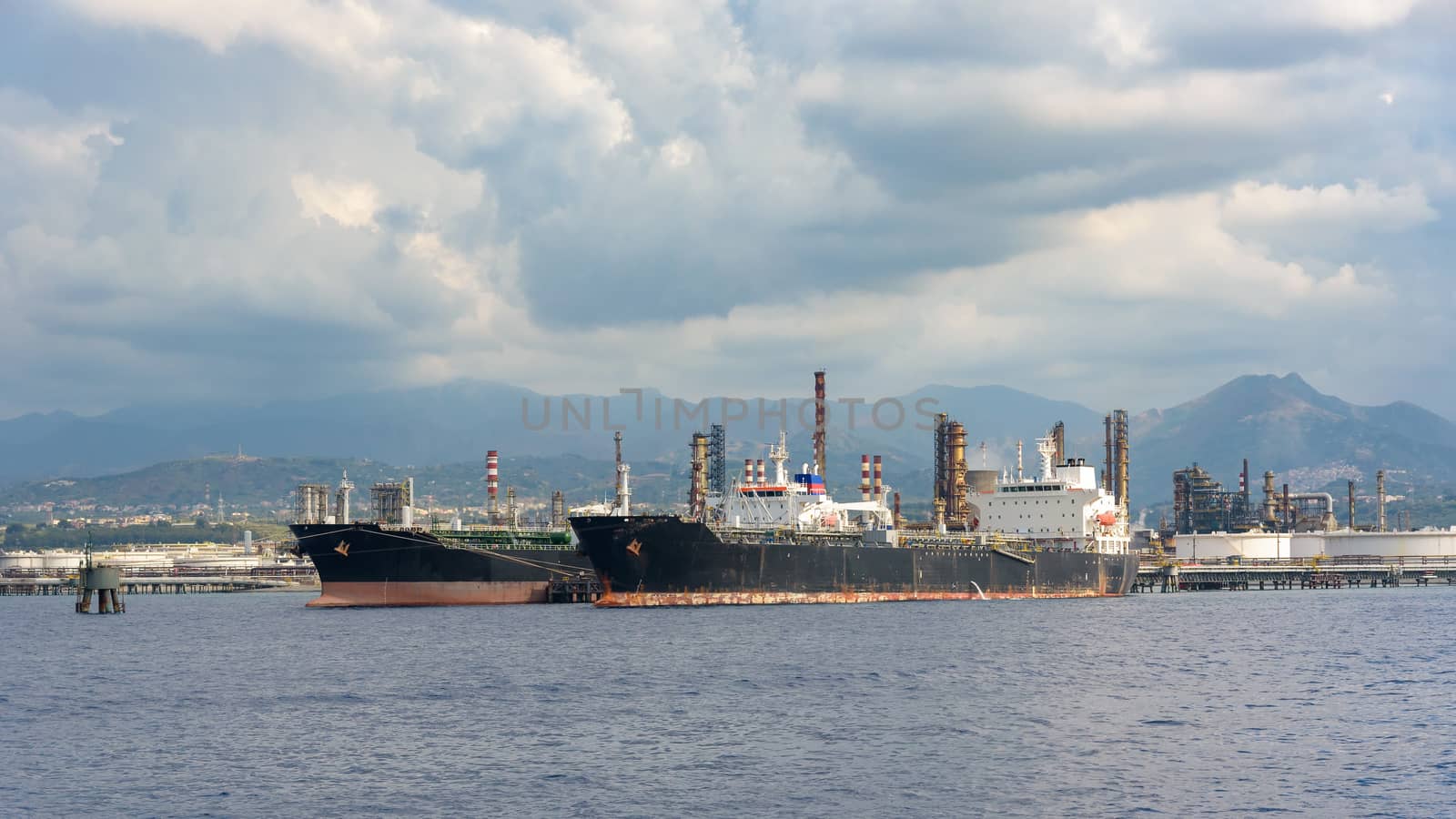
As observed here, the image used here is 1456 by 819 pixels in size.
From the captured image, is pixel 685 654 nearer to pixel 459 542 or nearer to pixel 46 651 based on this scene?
pixel 46 651

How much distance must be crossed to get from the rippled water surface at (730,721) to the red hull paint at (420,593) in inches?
724

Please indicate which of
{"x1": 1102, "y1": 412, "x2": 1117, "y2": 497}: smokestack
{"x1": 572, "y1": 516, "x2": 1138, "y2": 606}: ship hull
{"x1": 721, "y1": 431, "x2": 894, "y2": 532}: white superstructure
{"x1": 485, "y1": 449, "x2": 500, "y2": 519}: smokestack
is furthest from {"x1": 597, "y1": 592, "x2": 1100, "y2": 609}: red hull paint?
{"x1": 1102, "y1": 412, "x2": 1117, "y2": 497}: smokestack

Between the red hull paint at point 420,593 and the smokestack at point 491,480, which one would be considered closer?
the red hull paint at point 420,593

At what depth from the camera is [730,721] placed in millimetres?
42750

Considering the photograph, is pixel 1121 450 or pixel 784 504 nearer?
pixel 784 504

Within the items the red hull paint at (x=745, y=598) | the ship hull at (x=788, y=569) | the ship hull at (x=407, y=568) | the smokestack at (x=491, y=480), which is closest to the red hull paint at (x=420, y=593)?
the ship hull at (x=407, y=568)

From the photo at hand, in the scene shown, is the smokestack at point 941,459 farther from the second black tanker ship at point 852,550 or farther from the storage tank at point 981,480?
the second black tanker ship at point 852,550

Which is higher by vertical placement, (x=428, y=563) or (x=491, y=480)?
(x=491, y=480)

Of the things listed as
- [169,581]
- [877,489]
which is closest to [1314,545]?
[877,489]

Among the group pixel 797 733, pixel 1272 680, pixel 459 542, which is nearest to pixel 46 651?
pixel 459 542

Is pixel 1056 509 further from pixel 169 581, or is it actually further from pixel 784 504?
pixel 169 581

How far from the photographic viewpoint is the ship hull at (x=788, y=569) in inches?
3282

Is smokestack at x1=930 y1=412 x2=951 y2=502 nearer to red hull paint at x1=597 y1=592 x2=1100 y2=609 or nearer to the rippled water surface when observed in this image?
red hull paint at x1=597 y1=592 x2=1100 y2=609

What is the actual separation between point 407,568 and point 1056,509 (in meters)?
53.0
